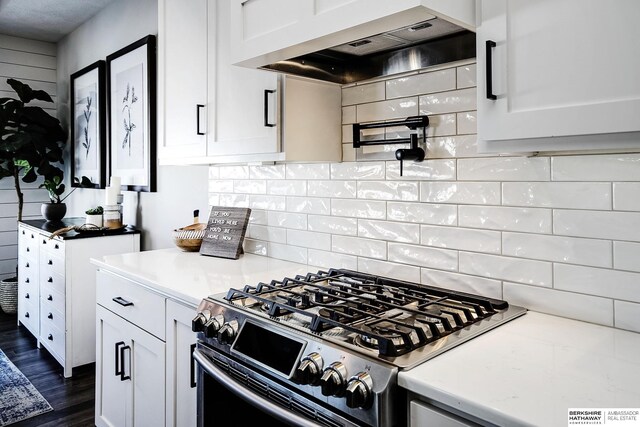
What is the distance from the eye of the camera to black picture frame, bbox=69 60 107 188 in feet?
13.1

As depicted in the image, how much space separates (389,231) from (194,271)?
2.82 feet

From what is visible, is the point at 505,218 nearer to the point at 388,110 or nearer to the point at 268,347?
the point at 388,110

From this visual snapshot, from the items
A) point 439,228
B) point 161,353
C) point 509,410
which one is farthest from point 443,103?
point 161,353

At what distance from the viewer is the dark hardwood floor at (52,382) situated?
8.32 feet

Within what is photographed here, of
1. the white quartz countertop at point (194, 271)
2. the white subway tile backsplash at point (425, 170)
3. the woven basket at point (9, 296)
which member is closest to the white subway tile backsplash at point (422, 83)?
the white subway tile backsplash at point (425, 170)

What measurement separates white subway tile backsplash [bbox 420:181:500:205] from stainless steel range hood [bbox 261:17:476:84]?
0.41 metres

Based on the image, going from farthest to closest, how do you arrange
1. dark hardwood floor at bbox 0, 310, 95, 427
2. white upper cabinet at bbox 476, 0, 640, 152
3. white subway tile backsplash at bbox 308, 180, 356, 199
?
1. dark hardwood floor at bbox 0, 310, 95, 427
2. white subway tile backsplash at bbox 308, 180, 356, 199
3. white upper cabinet at bbox 476, 0, 640, 152

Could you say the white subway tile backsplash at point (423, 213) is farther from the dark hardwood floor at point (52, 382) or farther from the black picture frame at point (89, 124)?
the black picture frame at point (89, 124)

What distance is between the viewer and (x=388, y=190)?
179cm

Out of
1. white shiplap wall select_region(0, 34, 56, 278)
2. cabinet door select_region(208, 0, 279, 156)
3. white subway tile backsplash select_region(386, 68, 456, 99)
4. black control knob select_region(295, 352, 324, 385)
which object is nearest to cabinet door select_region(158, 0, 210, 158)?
cabinet door select_region(208, 0, 279, 156)

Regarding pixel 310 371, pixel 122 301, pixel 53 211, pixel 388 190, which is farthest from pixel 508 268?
pixel 53 211

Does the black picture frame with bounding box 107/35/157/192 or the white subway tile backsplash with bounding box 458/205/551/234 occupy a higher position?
the black picture frame with bounding box 107/35/157/192

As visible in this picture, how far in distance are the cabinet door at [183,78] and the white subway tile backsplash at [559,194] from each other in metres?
1.32

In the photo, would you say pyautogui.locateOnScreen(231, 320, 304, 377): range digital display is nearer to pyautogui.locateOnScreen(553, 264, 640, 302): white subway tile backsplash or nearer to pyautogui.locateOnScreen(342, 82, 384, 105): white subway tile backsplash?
pyautogui.locateOnScreen(553, 264, 640, 302): white subway tile backsplash
